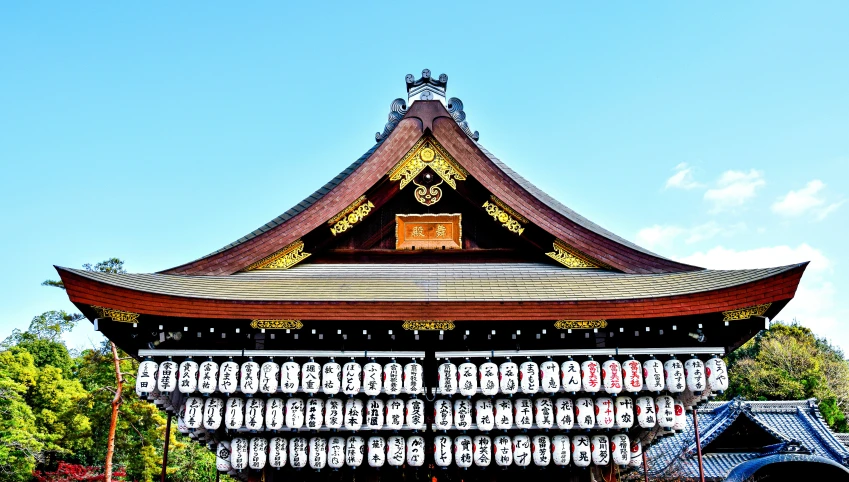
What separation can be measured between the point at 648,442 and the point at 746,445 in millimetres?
19215

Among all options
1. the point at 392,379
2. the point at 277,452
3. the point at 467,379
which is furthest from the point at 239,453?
the point at 467,379

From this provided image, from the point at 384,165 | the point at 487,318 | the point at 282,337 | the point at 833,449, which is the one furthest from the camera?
the point at 833,449

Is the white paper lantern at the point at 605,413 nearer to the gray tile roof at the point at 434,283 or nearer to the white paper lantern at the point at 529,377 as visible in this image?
the white paper lantern at the point at 529,377

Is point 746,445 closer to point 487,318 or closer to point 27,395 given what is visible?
point 487,318

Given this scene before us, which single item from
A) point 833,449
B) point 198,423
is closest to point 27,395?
point 198,423

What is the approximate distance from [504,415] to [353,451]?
2133mm

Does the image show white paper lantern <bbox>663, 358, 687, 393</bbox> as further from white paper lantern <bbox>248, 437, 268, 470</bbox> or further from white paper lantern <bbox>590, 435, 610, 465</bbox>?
white paper lantern <bbox>248, 437, 268, 470</bbox>

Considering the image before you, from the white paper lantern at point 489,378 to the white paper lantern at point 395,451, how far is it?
140cm

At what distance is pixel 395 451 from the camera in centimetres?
868

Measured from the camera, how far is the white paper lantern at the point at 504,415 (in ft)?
28.0

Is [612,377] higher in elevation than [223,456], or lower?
higher

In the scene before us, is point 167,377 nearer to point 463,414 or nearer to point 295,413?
point 295,413

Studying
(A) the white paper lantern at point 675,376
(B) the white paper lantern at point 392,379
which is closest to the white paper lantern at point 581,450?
(A) the white paper lantern at point 675,376

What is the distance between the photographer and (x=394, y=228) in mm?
10742
